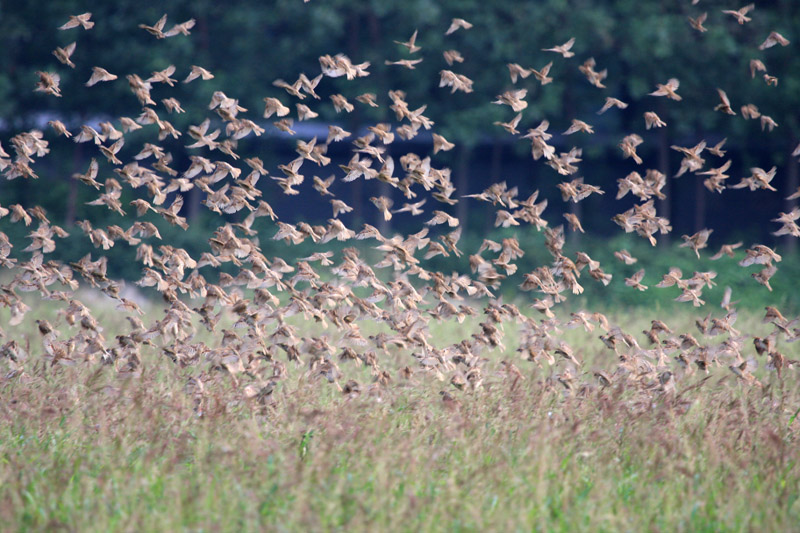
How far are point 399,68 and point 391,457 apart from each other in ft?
52.1

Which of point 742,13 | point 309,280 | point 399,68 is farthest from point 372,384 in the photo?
point 399,68

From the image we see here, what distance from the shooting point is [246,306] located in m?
5.31

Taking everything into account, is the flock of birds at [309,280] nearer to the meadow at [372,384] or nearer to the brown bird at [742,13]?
the meadow at [372,384]

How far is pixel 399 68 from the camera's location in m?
19.2

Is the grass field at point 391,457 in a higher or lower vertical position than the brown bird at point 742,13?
lower

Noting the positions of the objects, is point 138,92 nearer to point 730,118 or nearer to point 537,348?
point 537,348

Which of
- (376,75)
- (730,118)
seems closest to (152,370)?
(376,75)

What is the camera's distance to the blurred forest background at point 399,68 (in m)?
17.0

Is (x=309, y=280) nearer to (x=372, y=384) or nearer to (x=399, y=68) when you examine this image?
(x=372, y=384)

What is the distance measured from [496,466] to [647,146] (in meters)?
18.8

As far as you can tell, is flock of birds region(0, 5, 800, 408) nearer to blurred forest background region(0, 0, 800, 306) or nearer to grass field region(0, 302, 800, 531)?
grass field region(0, 302, 800, 531)

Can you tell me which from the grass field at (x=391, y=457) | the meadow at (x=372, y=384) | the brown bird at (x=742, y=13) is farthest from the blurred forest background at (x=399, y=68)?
the grass field at (x=391, y=457)

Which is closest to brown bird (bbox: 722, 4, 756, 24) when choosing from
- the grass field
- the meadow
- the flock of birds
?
the meadow

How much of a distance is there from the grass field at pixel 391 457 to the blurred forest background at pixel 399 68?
34.8 feet
